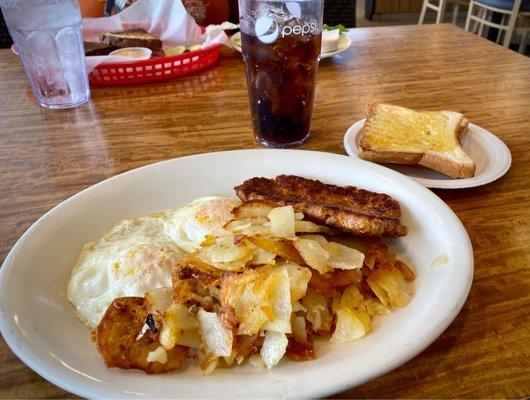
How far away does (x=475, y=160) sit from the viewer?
1389 millimetres

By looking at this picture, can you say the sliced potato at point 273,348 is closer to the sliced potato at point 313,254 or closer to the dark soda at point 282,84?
the sliced potato at point 313,254

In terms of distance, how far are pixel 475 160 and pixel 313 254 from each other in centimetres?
82

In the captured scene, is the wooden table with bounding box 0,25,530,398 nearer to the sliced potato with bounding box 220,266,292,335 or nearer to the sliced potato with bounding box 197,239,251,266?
the sliced potato with bounding box 220,266,292,335

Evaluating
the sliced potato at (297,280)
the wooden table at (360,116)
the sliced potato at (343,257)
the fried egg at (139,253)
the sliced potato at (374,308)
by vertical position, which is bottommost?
the wooden table at (360,116)

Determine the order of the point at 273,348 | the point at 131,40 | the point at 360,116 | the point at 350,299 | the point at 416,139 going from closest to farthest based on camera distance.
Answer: the point at 273,348
the point at 350,299
the point at 416,139
the point at 360,116
the point at 131,40

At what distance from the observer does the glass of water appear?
176 cm

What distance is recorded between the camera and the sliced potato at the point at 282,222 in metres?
0.87

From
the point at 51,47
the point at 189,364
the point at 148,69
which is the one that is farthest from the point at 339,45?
the point at 189,364

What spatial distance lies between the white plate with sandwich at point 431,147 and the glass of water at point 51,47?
3.83 ft

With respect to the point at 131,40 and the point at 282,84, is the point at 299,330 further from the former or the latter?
the point at 131,40

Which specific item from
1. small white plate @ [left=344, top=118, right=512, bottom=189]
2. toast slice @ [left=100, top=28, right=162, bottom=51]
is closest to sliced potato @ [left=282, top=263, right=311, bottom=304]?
small white plate @ [left=344, top=118, right=512, bottom=189]

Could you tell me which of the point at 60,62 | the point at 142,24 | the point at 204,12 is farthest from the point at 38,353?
the point at 204,12

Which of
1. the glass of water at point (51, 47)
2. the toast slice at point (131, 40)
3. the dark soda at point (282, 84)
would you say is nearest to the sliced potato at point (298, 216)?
the dark soda at point (282, 84)

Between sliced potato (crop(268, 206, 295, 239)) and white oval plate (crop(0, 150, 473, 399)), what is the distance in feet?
0.73
